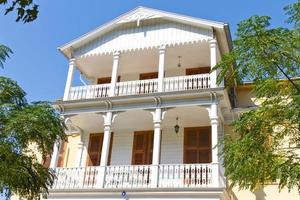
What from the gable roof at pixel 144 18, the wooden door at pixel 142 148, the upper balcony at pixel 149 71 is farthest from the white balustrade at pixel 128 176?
the gable roof at pixel 144 18

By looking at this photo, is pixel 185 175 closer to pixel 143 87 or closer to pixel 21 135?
pixel 143 87

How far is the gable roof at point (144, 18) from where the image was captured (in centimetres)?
1656

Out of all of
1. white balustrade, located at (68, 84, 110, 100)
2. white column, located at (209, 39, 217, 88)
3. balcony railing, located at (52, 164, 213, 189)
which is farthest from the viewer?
white balustrade, located at (68, 84, 110, 100)

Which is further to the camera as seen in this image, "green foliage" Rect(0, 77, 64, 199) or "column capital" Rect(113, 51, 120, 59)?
"column capital" Rect(113, 51, 120, 59)

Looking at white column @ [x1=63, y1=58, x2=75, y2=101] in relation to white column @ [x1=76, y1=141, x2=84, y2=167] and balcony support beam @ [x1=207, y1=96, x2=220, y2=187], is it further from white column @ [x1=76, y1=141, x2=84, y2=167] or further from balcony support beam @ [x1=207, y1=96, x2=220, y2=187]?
balcony support beam @ [x1=207, y1=96, x2=220, y2=187]

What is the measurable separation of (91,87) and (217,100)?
5626 mm

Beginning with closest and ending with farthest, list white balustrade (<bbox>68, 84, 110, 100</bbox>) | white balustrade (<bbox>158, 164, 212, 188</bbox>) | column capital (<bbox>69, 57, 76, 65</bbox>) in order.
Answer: white balustrade (<bbox>158, 164, 212, 188</bbox>)
white balustrade (<bbox>68, 84, 110, 100</bbox>)
column capital (<bbox>69, 57, 76, 65</bbox>)

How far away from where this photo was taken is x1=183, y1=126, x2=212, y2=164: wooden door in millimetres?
15808

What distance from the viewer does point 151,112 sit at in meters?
15.7

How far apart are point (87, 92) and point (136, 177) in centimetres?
470

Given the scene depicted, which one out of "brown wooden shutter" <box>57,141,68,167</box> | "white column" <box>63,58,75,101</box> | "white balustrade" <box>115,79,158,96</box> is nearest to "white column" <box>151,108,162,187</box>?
"white balustrade" <box>115,79,158,96</box>

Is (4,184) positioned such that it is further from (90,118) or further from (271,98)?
(90,118)

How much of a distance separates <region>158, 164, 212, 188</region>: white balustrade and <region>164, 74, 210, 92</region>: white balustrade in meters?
3.34

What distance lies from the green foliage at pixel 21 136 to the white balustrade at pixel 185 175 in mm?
5472
